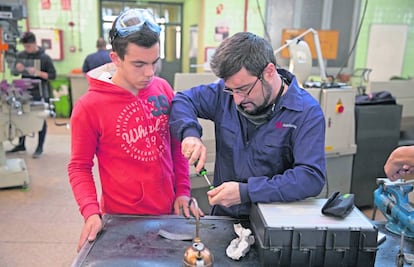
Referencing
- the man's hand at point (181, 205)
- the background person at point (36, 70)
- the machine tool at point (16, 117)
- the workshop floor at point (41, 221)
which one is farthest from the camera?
the background person at point (36, 70)

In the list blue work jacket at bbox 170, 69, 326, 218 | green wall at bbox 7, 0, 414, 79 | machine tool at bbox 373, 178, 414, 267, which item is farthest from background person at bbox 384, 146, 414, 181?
green wall at bbox 7, 0, 414, 79

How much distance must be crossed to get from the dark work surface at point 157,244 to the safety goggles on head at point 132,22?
52cm

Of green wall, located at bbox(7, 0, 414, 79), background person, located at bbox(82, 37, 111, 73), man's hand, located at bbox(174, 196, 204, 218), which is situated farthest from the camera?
green wall, located at bbox(7, 0, 414, 79)

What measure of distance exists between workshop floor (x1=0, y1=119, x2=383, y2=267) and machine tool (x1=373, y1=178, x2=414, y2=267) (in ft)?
3.80

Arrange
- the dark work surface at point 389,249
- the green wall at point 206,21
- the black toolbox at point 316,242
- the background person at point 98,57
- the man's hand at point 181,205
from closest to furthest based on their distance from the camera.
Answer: the black toolbox at point 316,242 < the dark work surface at point 389,249 < the man's hand at point 181,205 < the background person at point 98,57 < the green wall at point 206,21

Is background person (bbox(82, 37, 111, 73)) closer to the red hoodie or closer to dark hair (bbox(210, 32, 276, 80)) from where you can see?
the red hoodie

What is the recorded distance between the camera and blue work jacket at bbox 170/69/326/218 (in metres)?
0.96

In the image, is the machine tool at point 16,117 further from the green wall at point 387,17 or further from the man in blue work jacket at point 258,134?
the green wall at point 387,17

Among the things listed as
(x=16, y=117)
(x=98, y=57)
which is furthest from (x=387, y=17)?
(x=16, y=117)

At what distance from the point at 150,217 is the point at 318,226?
48 centimetres

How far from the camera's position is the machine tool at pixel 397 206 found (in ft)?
3.43

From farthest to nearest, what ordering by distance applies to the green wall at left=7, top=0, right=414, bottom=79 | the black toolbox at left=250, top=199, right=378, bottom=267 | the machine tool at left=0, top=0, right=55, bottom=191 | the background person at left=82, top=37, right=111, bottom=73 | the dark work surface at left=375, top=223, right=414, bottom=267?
the green wall at left=7, top=0, right=414, bottom=79
the background person at left=82, top=37, right=111, bottom=73
the machine tool at left=0, top=0, right=55, bottom=191
the dark work surface at left=375, top=223, right=414, bottom=267
the black toolbox at left=250, top=199, right=378, bottom=267

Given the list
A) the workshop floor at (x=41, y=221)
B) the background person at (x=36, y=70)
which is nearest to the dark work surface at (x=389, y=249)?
the workshop floor at (x=41, y=221)

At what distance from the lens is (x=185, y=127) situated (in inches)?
43.9
